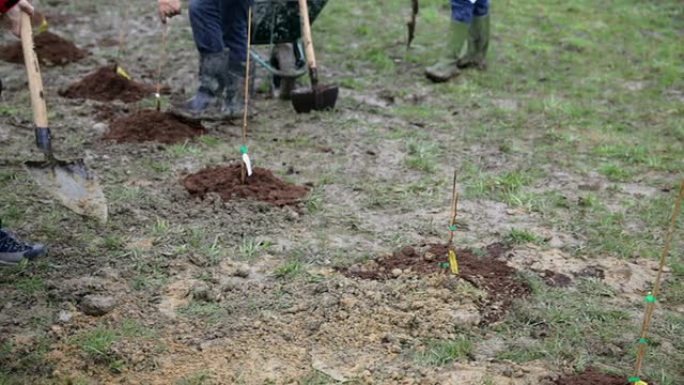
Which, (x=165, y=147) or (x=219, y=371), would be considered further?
(x=165, y=147)

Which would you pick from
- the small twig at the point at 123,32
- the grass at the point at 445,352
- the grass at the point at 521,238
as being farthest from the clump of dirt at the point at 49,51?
the grass at the point at 445,352

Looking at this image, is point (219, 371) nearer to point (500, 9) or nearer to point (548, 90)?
point (548, 90)

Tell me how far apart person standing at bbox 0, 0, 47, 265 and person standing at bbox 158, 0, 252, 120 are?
1.35 metres

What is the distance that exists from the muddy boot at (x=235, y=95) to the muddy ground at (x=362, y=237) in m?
0.10

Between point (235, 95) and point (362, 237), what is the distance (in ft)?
6.65

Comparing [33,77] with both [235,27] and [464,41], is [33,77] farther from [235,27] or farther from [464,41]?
[464,41]

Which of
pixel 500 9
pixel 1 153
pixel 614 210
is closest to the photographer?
pixel 614 210

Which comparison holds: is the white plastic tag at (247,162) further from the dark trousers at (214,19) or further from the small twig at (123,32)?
the small twig at (123,32)

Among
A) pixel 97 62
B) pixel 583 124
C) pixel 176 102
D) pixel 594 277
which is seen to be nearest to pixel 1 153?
pixel 176 102

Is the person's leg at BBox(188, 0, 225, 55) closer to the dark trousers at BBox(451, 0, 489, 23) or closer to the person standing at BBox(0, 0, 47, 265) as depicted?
the person standing at BBox(0, 0, 47, 265)

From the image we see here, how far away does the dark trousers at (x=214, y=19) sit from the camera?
5.36 m

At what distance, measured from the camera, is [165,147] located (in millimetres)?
5230

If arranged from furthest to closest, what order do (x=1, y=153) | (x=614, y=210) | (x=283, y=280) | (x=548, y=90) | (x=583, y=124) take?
(x=548, y=90)
(x=583, y=124)
(x=1, y=153)
(x=614, y=210)
(x=283, y=280)

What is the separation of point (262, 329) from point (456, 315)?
82cm
